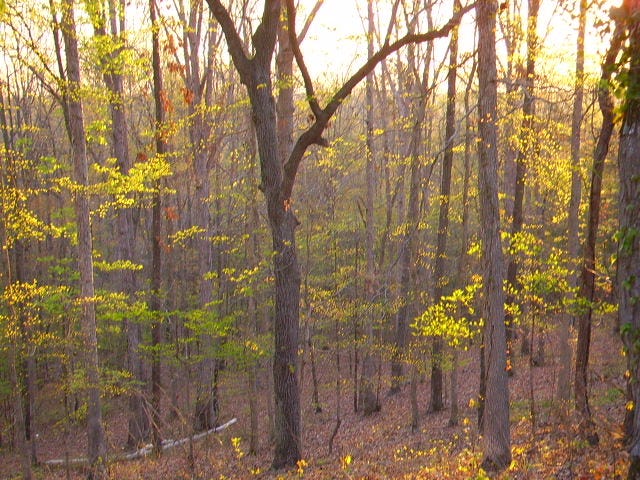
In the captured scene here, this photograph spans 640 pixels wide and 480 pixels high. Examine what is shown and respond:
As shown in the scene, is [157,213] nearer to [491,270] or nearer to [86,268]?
[86,268]

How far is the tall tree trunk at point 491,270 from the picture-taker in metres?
8.56

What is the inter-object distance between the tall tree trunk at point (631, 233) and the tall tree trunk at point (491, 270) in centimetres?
463

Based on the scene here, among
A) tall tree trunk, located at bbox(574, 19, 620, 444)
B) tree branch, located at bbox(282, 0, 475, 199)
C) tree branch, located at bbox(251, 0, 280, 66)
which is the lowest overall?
tall tree trunk, located at bbox(574, 19, 620, 444)

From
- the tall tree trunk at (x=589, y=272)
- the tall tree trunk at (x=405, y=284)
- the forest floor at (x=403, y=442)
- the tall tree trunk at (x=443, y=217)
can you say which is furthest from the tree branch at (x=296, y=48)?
the tall tree trunk at (x=405, y=284)

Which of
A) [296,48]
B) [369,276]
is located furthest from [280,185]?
[369,276]

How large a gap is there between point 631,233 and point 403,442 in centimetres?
1078

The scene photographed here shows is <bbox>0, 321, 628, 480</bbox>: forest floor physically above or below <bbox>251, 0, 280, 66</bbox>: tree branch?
below

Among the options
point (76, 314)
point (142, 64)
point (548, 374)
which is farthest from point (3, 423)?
point (548, 374)

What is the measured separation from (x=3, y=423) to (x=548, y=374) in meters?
18.4

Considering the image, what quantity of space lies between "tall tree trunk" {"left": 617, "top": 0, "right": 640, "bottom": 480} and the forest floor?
6.34ft

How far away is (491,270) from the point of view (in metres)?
8.70

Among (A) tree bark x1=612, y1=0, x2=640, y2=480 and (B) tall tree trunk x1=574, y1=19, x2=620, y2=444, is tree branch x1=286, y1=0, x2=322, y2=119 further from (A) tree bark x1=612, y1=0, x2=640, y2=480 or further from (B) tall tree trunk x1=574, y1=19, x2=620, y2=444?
(A) tree bark x1=612, y1=0, x2=640, y2=480

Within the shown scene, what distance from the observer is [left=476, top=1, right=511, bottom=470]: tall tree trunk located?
8.56 metres

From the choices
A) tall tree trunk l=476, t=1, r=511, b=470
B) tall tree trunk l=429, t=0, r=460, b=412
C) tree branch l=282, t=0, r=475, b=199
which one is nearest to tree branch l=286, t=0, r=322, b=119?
tree branch l=282, t=0, r=475, b=199
